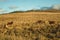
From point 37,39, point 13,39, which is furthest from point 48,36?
point 13,39

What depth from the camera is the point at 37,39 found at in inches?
477

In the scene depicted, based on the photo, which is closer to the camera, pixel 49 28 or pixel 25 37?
pixel 25 37

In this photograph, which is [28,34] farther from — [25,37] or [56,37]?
[56,37]

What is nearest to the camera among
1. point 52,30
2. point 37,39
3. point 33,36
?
point 37,39

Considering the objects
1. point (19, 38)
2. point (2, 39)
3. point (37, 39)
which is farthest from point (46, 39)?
point (2, 39)

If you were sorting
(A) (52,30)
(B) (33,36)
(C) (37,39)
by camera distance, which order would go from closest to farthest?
(C) (37,39) → (B) (33,36) → (A) (52,30)

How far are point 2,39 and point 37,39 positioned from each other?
184 centimetres

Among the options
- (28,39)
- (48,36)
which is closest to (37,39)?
(28,39)

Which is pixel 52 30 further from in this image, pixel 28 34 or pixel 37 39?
pixel 37 39

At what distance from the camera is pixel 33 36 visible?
42.4ft

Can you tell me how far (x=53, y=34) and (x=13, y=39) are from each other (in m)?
2.64

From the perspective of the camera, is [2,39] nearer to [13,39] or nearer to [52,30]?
[13,39]

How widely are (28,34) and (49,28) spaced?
94.1 inches

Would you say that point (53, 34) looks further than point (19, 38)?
Yes
